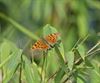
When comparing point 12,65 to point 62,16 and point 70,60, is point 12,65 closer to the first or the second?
point 70,60

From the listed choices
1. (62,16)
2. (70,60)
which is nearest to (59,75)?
(70,60)

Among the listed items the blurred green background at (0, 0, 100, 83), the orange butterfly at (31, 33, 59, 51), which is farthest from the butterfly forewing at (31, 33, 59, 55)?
the blurred green background at (0, 0, 100, 83)

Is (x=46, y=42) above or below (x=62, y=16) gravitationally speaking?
below

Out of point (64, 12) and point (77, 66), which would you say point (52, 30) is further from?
point (64, 12)

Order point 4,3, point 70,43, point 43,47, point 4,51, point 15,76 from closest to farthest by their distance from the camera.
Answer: point 43,47
point 15,76
point 4,51
point 70,43
point 4,3

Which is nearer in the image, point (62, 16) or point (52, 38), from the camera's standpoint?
point (52, 38)

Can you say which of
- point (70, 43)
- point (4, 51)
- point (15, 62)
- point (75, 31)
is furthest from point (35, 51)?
point (75, 31)

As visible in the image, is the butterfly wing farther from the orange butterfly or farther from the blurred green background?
the blurred green background

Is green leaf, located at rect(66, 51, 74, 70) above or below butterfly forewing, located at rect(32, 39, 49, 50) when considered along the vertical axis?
below
